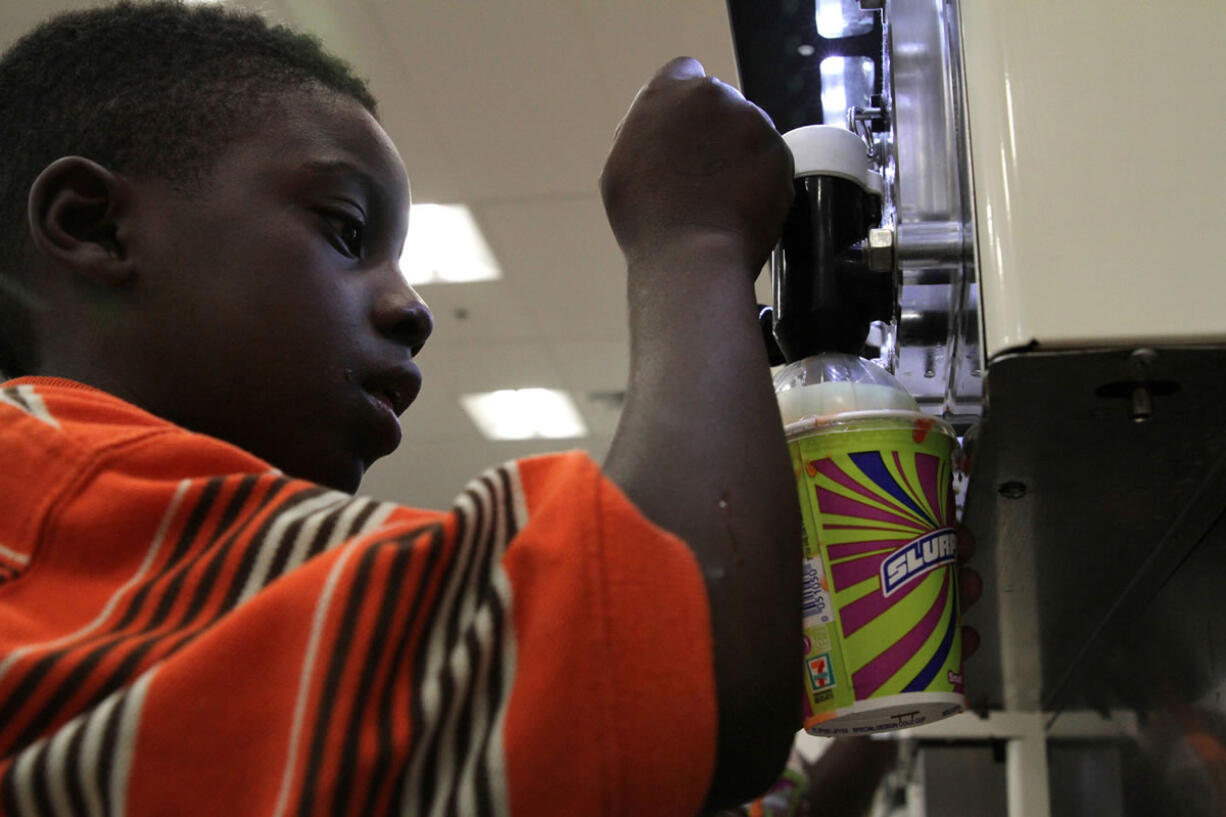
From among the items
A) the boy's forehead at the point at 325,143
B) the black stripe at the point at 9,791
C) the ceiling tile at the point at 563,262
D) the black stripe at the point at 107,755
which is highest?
the ceiling tile at the point at 563,262

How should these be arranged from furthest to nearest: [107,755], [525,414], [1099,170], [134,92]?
[525,414] → [134,92] → [1099,170] → [107,755]

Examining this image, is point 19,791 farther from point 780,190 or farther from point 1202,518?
point 1202,518

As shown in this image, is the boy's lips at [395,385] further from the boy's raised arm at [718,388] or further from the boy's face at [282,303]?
the boy's raised arm at [718,388]

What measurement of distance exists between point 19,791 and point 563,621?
0.65 feet

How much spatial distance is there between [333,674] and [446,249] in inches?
126

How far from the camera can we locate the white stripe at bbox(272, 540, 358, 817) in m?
0.38

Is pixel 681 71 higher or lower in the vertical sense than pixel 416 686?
higher

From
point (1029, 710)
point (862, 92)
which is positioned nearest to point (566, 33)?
point (862, 92)

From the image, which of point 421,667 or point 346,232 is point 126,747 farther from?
point 346,232

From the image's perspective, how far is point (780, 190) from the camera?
570mm

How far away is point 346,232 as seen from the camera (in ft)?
2.32

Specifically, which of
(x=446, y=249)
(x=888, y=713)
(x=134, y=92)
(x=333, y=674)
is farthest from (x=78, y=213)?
(x=446, y=249)

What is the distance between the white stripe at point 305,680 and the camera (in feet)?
1.25

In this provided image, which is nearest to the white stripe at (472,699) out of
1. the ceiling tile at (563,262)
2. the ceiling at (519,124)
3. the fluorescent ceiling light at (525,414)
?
the ceiling at (519,124)
